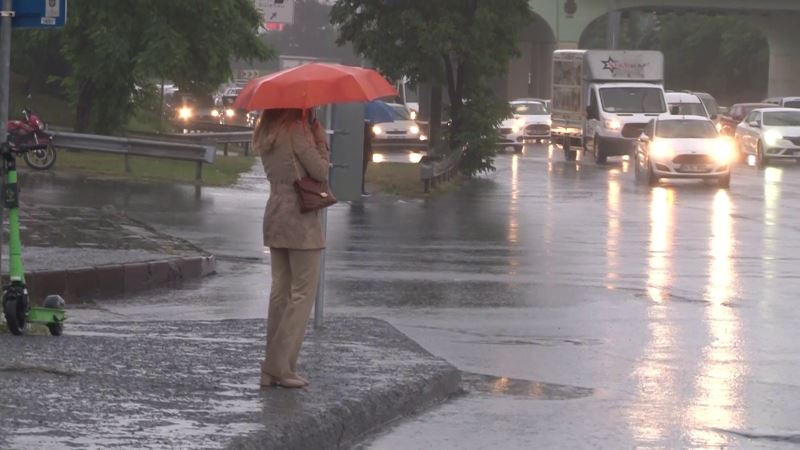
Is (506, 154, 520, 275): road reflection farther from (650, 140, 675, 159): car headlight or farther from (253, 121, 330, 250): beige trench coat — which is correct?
(253, 121, 330, 250): beige trench coat

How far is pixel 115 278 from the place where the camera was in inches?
560

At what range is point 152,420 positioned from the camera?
7.24m

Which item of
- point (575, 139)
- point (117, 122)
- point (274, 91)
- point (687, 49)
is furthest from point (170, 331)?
point (687, 49)

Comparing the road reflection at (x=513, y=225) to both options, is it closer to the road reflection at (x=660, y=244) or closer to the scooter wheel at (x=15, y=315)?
the road reflection at (x=660, y=244)

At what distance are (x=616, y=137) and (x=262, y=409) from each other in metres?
36.9

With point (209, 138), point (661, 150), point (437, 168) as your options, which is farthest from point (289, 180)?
point (209, 138)

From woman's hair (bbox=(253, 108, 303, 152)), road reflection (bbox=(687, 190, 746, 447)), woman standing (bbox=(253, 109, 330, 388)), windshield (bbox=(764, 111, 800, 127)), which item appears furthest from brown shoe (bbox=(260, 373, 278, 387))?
windshield (bbox=(764, 111, 800, 127))

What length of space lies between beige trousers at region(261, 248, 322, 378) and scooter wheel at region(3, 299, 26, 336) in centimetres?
216

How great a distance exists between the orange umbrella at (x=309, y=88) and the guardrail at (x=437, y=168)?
68.3 feet

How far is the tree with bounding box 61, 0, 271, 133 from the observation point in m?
32.6

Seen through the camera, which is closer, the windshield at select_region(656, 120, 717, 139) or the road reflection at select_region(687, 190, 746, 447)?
the road reflection at select_region(687, 190, 746, 447)

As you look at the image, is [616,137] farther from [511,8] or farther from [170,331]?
[170,331]

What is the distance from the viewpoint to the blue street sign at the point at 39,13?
9.92 meters

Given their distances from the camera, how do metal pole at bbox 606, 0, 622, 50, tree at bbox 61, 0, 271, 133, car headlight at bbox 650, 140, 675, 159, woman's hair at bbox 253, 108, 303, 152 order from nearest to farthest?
1. woman's hair at bbox 253, 108, 303, 152
2. tree at bbox 61, 0, 271, 133
3. car headlight at bbox 650, 140, 675, 159
4. metal pole at bbox 606, 0, 622, 50
